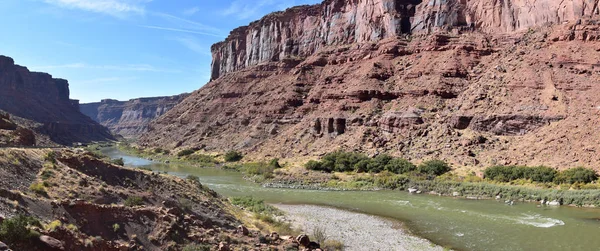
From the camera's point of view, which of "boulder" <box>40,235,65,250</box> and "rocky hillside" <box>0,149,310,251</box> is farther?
"rocky hillside" <box>0,149,310,251</box>

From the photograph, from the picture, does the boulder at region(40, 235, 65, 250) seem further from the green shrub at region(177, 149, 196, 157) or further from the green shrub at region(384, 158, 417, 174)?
the green shrub at region(177, 149, 196, 157)

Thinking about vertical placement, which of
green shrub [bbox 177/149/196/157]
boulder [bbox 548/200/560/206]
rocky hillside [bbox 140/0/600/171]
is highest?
rocky hillside [bbox 140/0/600/171]

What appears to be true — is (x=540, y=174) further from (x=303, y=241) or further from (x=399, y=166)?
(x=303, y=241)

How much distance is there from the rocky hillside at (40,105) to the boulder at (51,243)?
114312 millimetres

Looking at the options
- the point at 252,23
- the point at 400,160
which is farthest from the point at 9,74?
the point at 400,160

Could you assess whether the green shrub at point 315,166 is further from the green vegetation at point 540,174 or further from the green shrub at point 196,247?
the green shrub at point 196,247

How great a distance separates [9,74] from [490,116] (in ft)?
538

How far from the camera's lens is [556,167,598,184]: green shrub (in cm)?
3716

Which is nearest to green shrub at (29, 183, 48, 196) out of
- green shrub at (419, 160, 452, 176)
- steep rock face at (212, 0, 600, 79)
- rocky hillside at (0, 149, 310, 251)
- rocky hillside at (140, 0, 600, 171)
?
rocky hillside at (0, 149, 310, 251)

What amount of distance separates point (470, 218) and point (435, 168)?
1882cm

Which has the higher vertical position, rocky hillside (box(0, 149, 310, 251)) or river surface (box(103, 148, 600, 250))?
rocky hillside (box(0, 149, 310, 251))

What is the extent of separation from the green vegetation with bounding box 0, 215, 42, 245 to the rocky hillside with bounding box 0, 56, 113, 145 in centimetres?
11461

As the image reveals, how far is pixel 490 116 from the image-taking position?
54.4 meters

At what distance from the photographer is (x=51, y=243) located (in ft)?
36.7
